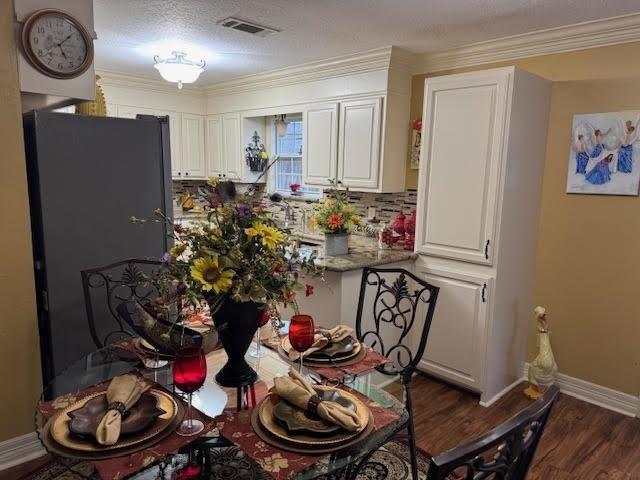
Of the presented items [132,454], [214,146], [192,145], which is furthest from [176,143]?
[132,454]

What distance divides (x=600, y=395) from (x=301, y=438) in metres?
2.63

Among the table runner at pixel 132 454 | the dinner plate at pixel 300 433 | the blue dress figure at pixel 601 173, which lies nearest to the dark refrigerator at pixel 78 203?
the table runner at pixel 132 454

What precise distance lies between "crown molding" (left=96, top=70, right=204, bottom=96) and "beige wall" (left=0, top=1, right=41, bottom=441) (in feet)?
8.98

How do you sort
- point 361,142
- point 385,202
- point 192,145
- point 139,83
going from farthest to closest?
1. point 192,145
2. point 139,83
3. point 385,202
4. point 361,142

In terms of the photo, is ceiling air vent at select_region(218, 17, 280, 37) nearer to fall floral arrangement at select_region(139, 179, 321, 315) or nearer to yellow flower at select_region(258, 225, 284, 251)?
fall floral arrangement at select_region(139, 179, 321, 315)

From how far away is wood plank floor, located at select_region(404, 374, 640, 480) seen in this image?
235 centimetres

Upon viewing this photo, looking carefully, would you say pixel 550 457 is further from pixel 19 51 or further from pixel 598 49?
pixel 19 51

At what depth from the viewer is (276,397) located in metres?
1.40

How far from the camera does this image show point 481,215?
111 inches

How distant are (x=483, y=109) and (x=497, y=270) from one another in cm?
99

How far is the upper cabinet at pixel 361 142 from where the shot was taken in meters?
3.70

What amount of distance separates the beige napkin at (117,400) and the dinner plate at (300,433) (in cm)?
36

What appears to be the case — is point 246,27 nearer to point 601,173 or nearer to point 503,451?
point 601,173

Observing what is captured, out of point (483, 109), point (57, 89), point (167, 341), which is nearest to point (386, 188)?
point (483, 109)
